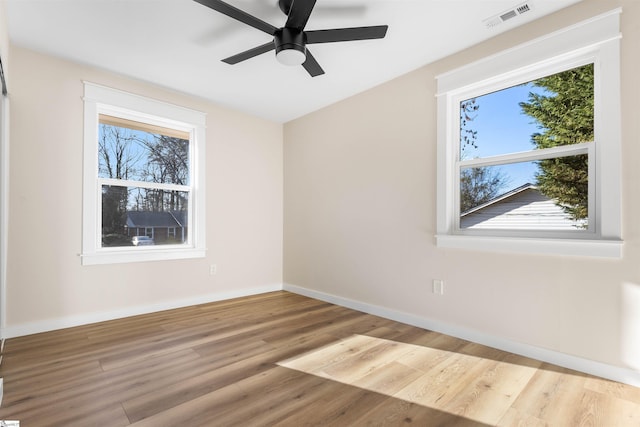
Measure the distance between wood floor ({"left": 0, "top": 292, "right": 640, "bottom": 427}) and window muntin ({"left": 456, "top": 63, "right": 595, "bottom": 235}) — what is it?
1.08m

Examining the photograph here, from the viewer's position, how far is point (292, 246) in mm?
4465

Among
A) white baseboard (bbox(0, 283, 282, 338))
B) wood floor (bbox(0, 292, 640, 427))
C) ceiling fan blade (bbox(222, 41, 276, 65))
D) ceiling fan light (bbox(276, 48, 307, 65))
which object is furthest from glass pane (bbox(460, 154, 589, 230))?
white baseboard (bbox(0, 283, 282, 338))

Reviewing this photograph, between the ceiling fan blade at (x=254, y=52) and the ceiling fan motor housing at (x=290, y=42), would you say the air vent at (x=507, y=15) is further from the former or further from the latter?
the ceiling fan blade at (x=254, y=52)

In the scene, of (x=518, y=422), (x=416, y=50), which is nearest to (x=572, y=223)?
(x=518, y=422)

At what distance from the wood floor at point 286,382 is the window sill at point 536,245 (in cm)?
80

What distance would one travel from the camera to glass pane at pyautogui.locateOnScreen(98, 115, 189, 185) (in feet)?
10.6

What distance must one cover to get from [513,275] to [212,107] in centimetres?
377

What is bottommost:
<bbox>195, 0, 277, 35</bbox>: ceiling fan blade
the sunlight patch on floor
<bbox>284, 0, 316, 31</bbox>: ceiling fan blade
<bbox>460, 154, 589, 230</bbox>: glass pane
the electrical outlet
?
the sunlight patch on floor

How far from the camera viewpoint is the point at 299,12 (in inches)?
76.0

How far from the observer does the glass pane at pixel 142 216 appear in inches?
127

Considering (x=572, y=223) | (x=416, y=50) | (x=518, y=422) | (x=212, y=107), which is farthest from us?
(x=212, y=107)

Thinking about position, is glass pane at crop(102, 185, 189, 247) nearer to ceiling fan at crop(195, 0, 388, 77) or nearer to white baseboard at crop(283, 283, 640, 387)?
ceiling fan at crop(195, 0, 388, 77)

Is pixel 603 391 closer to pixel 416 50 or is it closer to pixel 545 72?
pixel 545 72

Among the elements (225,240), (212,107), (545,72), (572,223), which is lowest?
(225,240)
